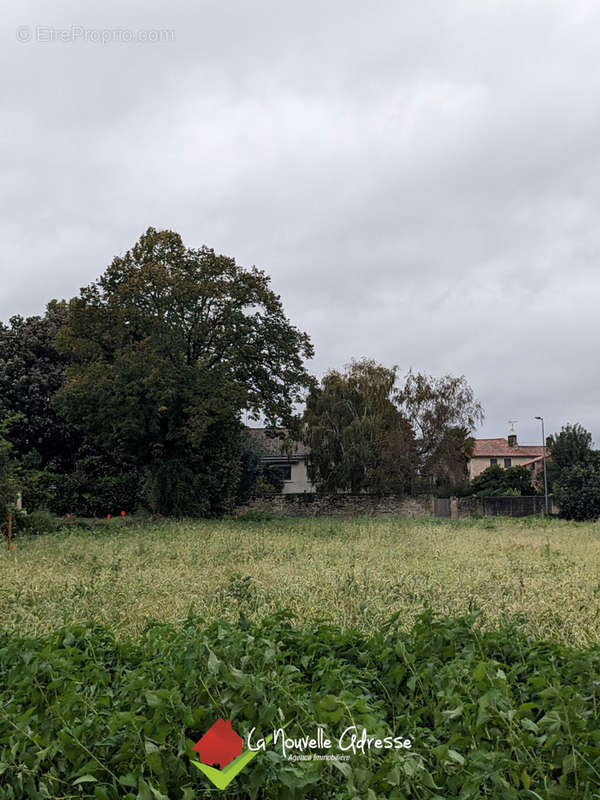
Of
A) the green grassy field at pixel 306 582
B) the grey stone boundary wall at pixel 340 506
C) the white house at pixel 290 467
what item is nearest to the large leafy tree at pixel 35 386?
the grey stone boundary wall at pixel 340 506

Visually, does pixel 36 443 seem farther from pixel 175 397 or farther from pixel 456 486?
pixel 456 486

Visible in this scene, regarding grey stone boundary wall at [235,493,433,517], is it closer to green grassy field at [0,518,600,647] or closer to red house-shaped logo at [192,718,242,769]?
green grassy field at [0,518,600,647]

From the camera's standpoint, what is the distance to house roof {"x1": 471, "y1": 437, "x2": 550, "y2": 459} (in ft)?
189

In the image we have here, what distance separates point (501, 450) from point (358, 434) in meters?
28.8

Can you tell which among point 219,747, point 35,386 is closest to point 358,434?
point 35,386

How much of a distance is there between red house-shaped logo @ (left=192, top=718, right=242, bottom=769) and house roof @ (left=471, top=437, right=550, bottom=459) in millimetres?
56609

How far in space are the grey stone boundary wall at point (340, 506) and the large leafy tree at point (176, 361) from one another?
22.3ft

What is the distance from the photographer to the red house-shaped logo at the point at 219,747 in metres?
2.81

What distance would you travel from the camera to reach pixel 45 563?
1041 centimetres

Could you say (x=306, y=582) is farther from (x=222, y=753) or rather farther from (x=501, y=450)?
(x=501, y=450)

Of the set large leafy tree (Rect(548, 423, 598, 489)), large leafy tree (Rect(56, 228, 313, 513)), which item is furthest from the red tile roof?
large leafy tree (Rect(56, 228, 313, 513))

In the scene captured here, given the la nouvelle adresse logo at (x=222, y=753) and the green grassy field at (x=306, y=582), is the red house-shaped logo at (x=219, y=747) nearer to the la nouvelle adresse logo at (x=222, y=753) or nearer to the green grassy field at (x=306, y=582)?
the la nouvelle adresse logo at (x=222, y=753)

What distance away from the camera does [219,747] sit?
282 cm

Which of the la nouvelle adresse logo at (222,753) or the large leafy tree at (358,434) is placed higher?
the large leafy tree at (358,434)
